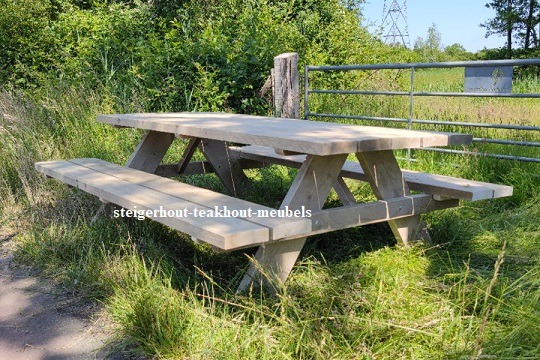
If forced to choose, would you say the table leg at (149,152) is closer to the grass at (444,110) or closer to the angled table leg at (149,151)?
the angled table leg at (149,151)

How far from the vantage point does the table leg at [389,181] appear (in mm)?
3127

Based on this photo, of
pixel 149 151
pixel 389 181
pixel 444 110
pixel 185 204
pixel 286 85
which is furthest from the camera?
pixel 286 85

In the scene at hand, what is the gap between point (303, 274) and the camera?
3.00 metres

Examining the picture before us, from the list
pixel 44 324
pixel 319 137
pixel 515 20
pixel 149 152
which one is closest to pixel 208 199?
pixel 319 137

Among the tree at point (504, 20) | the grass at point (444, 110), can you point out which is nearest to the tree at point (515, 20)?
the tree at point (504, 20)

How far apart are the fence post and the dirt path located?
3847mm

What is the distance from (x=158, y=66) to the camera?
24.9 ft

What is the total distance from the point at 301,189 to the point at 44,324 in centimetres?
144

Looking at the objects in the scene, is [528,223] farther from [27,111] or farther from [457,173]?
[27,111]

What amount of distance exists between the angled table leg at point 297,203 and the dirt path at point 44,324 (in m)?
0.74

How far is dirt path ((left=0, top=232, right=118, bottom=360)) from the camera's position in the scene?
2564 millimetres

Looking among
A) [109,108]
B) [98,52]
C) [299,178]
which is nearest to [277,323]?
[299,178]

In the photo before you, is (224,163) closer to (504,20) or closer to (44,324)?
(44,324)

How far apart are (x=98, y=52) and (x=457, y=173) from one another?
5.55m
